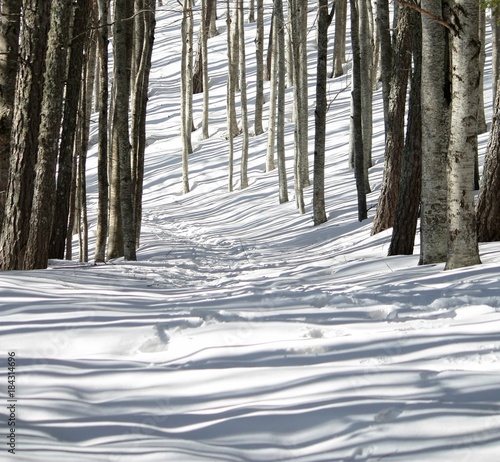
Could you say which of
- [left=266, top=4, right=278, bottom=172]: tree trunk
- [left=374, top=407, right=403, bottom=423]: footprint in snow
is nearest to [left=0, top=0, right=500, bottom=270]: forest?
[left=374, top=407, right=403, bottom=423]: footprint in snow

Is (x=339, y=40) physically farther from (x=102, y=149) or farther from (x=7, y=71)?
(x=7, y=71)

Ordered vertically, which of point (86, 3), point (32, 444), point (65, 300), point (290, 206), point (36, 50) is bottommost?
point (32, 444)

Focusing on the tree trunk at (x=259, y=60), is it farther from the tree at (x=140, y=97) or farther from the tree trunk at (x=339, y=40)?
the tree at (x=140, y=97)

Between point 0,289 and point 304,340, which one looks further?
point 0,289

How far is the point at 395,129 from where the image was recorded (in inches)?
451

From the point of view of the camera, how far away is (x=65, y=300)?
5.75 meters

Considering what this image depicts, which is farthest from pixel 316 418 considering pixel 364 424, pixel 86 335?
pixel 86 335

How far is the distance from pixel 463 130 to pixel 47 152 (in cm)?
472

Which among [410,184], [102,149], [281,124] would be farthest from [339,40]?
[410,184]

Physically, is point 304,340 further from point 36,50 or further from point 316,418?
point 36,50

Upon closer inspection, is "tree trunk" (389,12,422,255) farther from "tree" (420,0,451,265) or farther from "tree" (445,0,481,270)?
"tree" (445,0,481,270)

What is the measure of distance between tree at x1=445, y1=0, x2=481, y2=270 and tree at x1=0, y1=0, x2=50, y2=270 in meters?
4.48

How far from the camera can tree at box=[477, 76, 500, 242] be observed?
8.44 m

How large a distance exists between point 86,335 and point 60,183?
21.0 feet
